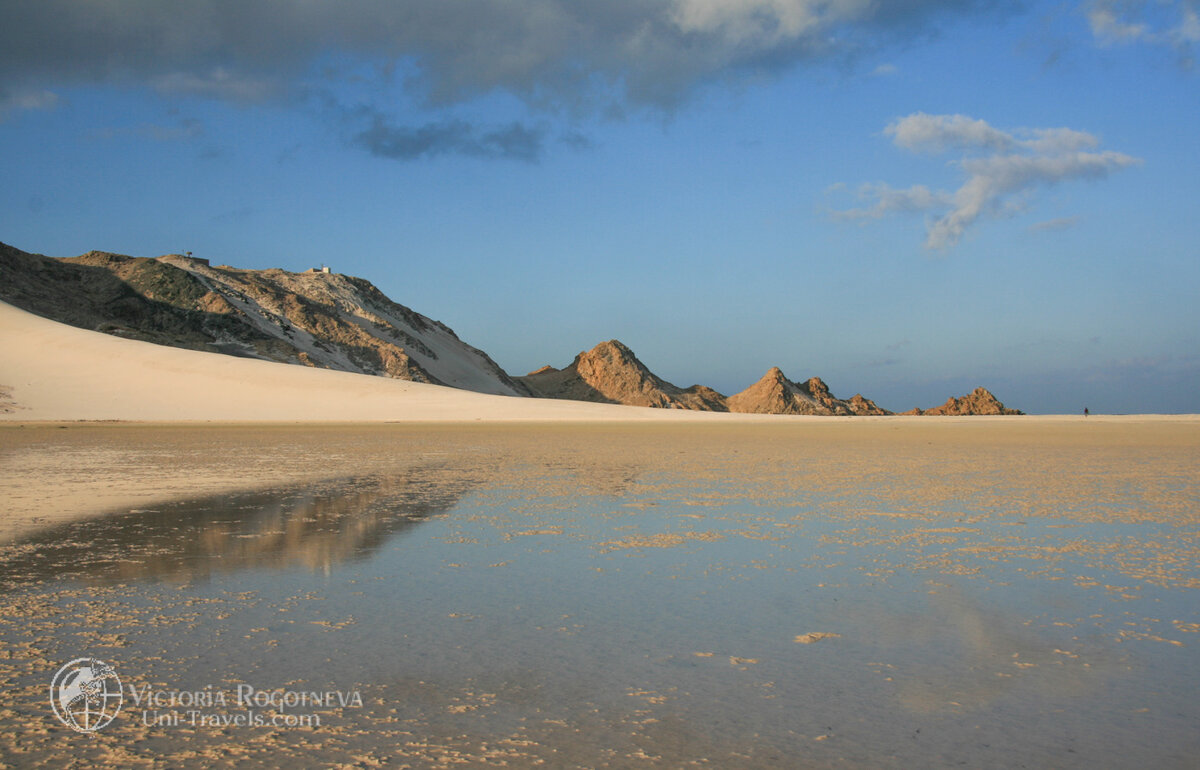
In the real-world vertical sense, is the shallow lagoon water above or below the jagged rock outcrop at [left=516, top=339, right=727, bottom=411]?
below

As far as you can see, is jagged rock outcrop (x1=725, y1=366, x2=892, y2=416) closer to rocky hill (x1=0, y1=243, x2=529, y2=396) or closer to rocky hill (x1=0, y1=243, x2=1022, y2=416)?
rocky hill (x1=0, y1=243, x2=1022, y2=416)

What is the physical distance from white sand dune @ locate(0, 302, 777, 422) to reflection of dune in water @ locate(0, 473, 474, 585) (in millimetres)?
21067

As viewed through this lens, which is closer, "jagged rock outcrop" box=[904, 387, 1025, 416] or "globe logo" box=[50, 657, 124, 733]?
"globe logo" box=[50, 657, 124, 733]

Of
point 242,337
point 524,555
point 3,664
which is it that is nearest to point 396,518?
point 524,555

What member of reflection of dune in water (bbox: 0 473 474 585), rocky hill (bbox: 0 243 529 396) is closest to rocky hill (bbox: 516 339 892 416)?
rocky hill (bbox: 0 243 529 396)

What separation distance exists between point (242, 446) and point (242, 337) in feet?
118

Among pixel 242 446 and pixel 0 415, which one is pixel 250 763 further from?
pixel 0 415

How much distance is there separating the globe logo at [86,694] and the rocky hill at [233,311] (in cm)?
4574

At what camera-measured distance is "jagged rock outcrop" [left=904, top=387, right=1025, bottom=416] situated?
159 ft

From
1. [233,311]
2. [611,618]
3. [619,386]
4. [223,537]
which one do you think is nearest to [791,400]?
[619,386]

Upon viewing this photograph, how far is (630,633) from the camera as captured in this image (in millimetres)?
3588

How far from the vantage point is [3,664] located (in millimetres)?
3150

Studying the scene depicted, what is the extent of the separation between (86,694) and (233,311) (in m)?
51.6

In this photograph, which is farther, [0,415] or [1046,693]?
[0,415]
